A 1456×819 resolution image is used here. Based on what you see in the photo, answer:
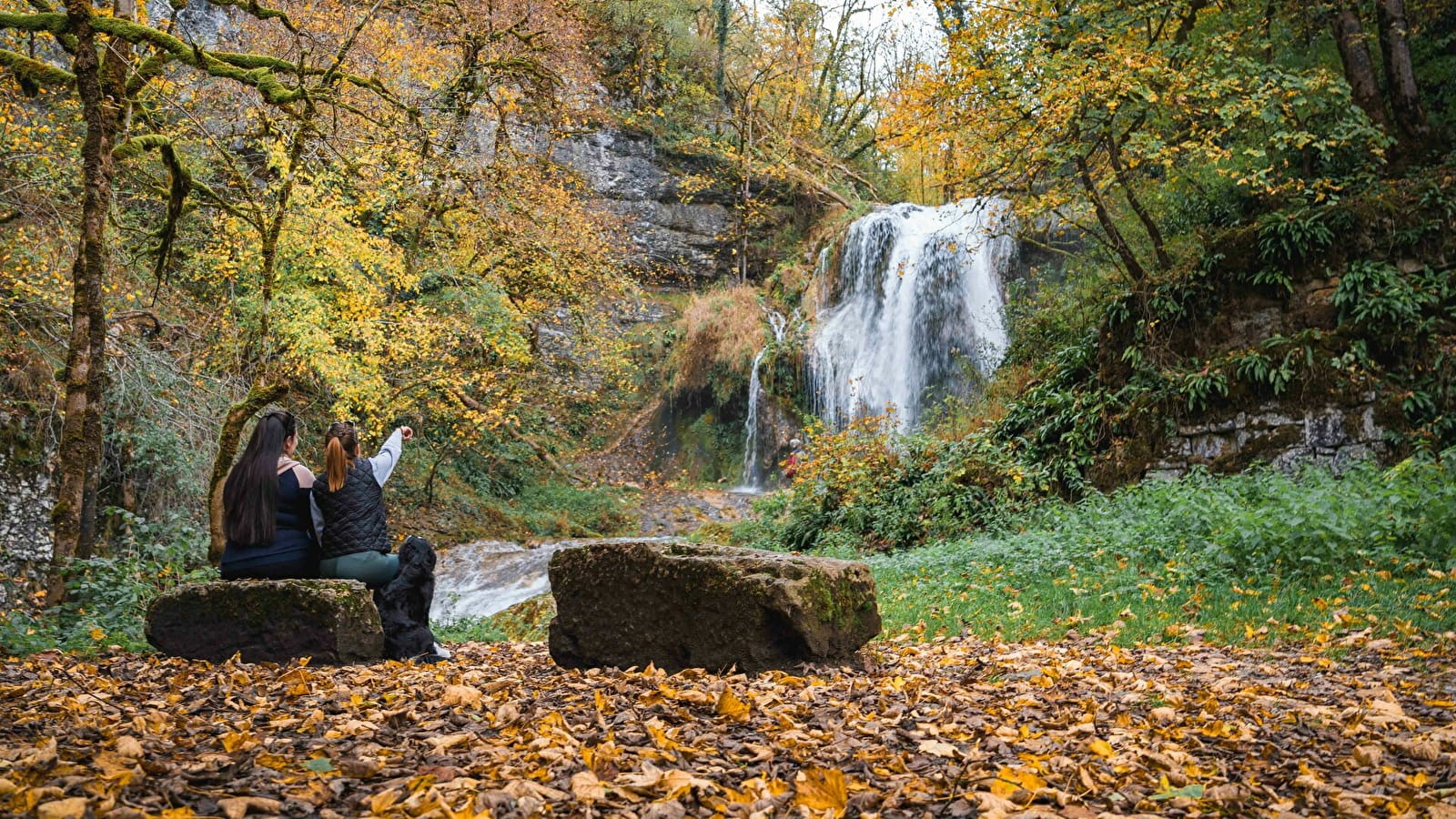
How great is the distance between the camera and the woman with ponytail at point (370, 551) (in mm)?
5422

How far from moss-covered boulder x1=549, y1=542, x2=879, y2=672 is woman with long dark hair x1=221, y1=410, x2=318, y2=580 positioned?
A: 64.2 inches

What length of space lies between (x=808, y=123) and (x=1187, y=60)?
49.3 ft

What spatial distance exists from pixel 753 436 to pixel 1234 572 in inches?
536

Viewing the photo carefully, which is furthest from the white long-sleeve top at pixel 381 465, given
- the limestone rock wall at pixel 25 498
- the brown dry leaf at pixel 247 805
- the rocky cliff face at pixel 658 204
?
the rocky cliff face at pixel 658 204

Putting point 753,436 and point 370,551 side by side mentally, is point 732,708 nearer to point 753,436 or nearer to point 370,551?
point 370,551

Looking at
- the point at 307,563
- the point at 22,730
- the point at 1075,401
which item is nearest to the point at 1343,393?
the point at 1075,401

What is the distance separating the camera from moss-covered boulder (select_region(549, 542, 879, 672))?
4.59m

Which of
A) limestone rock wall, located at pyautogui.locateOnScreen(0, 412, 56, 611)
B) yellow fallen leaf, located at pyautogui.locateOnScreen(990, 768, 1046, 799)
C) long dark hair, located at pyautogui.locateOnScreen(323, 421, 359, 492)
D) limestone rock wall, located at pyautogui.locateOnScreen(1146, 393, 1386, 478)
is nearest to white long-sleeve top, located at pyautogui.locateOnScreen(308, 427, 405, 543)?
long dark hair, located at pyautogui.locateOnScreen(323, 421, 359, 492)

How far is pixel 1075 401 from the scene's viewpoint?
11531 millimetres

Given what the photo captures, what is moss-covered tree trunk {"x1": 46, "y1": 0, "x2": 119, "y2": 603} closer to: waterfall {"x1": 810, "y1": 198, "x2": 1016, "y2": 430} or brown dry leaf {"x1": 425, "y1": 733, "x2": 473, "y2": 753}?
brown dry leaf {"x1": 425, "y1": 733, "x2": 473, "y2": 753}

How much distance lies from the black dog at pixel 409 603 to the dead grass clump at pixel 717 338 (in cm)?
1492

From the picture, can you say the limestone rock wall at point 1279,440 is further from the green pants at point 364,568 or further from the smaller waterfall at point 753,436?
the smaller waterfall at point 753,436

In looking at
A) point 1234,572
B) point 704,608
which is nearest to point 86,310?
point 704,608

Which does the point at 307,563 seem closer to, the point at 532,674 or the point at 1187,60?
the point at 532,674
